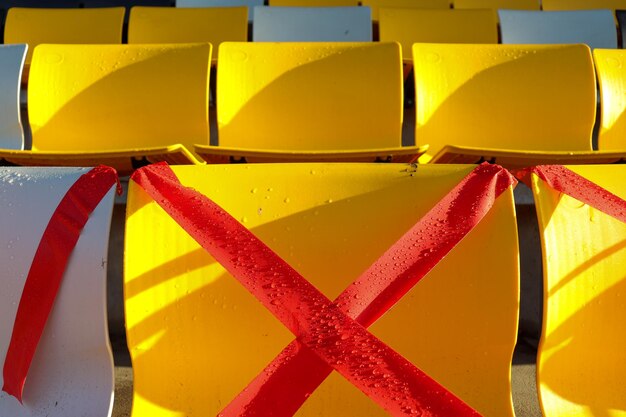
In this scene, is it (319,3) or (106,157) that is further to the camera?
(319,3)

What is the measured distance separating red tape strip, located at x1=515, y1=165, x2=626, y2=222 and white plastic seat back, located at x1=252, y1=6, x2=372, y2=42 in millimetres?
1009

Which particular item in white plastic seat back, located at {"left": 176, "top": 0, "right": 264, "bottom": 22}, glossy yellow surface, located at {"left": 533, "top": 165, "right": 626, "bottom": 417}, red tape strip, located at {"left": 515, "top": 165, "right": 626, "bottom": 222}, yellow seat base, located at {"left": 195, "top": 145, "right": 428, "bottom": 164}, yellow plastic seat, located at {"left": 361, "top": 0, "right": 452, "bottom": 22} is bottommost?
glossy yellow surface, located at {"left": 533, "top": 165, "right": 626, "bottom": 417}

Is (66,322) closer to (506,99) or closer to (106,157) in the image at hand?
(106,157)

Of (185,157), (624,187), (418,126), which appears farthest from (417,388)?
(418,126)

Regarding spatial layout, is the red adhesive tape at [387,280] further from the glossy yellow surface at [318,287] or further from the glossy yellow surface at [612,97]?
the glossy yellow surface at [612,97]

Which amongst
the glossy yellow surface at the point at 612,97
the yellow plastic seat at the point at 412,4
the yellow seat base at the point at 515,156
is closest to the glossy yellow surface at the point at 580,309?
the yellow seat base at the point at 515,156

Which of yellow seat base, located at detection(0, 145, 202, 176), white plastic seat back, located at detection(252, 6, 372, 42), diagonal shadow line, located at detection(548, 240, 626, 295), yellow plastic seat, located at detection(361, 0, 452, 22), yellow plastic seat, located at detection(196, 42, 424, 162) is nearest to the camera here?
diagonal shadow line, located at detection(548, 240, 626, 295)

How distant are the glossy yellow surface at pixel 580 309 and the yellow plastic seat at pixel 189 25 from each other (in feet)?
3.72

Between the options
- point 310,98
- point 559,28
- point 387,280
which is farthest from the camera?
point 559,28

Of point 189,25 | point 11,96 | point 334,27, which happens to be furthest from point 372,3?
point 11,96

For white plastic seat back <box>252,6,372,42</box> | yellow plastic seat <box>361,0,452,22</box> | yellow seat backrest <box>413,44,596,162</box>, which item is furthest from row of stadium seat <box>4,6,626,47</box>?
yellow seat backrest <box>413,44,596,162</box>

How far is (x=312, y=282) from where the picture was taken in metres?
0.64

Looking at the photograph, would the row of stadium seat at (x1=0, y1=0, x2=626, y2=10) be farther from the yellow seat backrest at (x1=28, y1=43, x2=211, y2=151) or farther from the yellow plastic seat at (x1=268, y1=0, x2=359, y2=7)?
the yellow seat backrest at (x1=28, y1=43, x2=211, y2=151)

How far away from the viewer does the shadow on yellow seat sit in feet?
3.95
